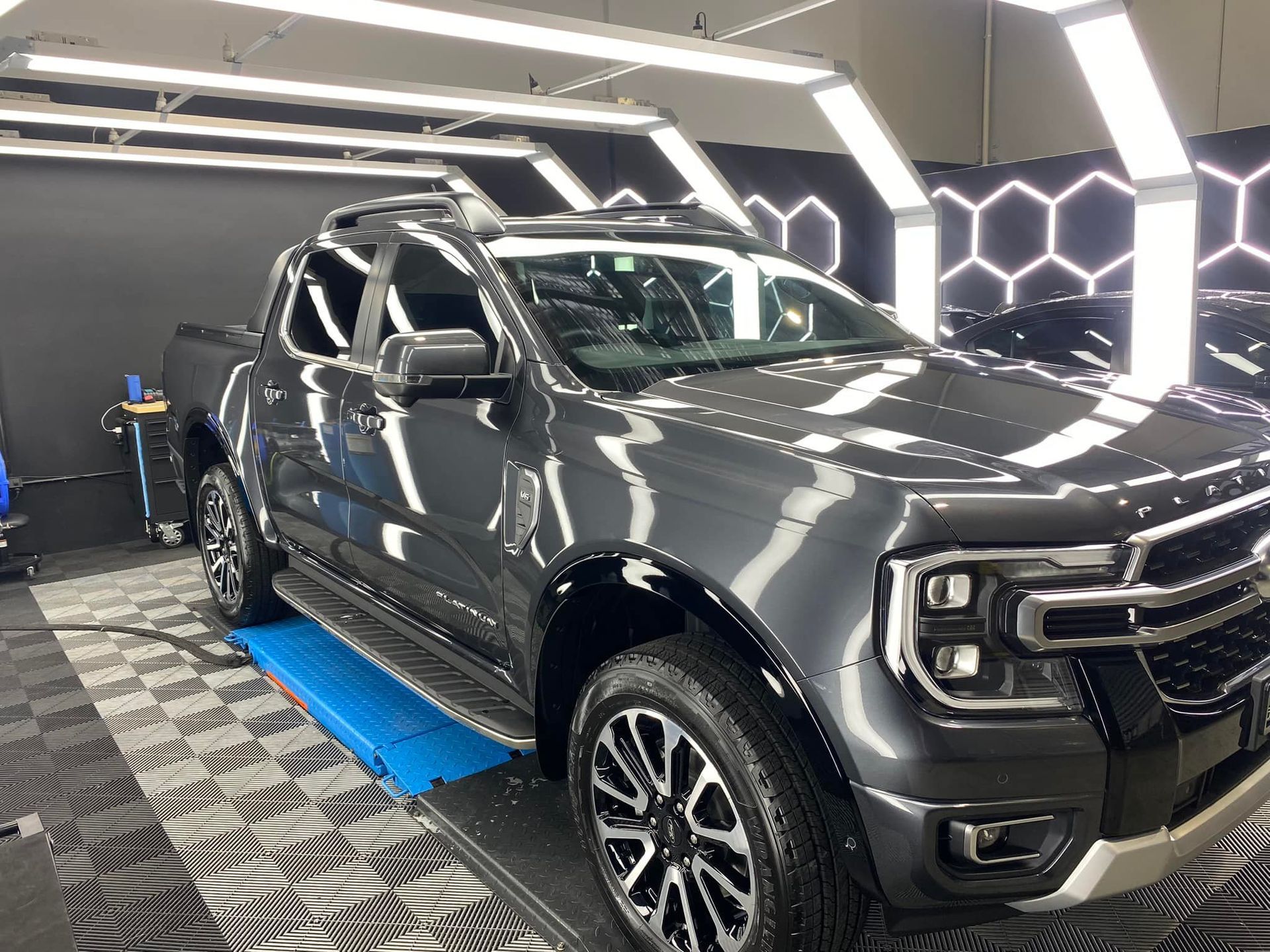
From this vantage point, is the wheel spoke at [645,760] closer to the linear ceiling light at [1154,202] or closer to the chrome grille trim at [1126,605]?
the chrome grille trim at [1126,605]

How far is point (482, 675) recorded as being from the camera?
101 inches

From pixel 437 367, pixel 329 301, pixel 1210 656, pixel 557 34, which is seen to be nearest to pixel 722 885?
pixel 1210 656

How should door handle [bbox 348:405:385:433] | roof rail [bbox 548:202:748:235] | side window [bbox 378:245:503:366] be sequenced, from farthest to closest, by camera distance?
1. roof rail [bbox 548:202:748:235]
2. door handle [bbox 348:405:385:433]
3. side window [bbox 378:245:503:366]

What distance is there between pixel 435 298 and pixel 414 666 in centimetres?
108

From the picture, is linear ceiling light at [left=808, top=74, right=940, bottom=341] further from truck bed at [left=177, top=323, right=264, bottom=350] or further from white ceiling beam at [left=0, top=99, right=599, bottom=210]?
truck bed at [left=177, top=323, right=264, bottom=350]

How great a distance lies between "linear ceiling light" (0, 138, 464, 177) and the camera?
594 centimetres

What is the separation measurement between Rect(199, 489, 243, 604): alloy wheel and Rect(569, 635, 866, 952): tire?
258 cm

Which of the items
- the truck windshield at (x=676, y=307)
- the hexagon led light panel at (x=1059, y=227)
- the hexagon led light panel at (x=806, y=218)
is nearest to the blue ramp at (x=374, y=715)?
the truck windshield at (x=676, y=307)

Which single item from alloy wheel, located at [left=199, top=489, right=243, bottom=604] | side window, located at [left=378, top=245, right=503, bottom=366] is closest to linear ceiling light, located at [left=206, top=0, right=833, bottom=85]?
A: side window, located at [left=378, top=245, right=503, bottom=366]

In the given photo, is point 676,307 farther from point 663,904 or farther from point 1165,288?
point 1165,288

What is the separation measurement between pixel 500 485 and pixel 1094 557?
131 centimetres

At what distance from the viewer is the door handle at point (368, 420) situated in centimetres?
286

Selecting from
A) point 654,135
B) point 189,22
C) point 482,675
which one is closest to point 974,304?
point 654,135

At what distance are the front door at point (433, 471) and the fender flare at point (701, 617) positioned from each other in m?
0.25
